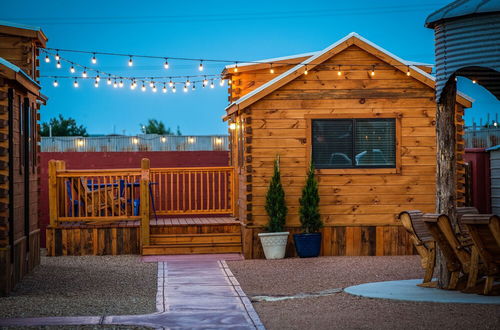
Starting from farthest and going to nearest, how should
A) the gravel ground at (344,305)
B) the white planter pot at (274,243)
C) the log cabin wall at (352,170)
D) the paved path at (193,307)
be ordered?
the log cabin wall at (352,170), the white planter pot at (274,243), the paved path at (193,307), the gravel ground at (344,305)

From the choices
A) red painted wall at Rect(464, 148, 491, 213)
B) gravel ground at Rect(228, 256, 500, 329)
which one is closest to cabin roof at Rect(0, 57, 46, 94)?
gravel ground at Rect(228, 256, 500, 329)

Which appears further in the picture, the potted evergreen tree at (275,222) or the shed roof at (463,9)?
the potted evergreen tree at (275,222)

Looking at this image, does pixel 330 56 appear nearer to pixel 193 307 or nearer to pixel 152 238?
pixel 152 238

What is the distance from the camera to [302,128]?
608 inches

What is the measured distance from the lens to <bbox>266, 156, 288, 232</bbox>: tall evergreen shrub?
49.6 feet

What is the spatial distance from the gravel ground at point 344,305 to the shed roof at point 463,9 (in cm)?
319

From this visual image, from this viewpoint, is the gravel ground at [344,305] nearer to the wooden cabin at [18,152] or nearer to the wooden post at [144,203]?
the wooden post at [144,203]

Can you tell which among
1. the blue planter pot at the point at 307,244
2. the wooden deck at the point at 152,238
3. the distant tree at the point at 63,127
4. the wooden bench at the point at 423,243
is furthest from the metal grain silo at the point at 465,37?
the distant tree at the point at 63,127

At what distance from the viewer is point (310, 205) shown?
15211 mm

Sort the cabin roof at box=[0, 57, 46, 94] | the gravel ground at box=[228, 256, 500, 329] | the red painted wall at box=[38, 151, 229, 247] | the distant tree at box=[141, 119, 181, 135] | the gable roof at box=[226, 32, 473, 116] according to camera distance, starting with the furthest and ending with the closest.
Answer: the distant tree at box=[141, 119, 181, 135], the red painted wall at box=[38, 151, 229, 247], the gable roof at box=[226, 32, 473, 116], the cabin roof at box=[0, 57, 46, 94], the gravel ground at box=[228, 256, 500, 329]

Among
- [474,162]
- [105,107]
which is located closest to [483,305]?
[474,162]

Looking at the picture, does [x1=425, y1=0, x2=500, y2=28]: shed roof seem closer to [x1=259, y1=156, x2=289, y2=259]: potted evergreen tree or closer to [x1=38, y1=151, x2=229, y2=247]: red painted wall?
[x1=259, y1=156, x2=289, y2=259]: potted evergreen tree

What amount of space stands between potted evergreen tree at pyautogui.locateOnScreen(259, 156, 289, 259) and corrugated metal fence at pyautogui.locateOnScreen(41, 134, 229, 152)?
12484 mm

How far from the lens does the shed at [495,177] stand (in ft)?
55.1
